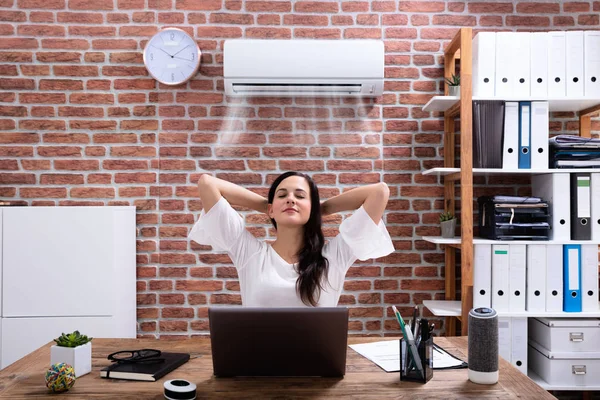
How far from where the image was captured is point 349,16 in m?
3.10

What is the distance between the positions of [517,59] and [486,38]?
198 mm

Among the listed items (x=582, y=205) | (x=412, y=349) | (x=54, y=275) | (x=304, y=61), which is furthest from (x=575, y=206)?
(x=54, y=275)

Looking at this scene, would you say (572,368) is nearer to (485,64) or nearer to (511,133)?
(511,133)

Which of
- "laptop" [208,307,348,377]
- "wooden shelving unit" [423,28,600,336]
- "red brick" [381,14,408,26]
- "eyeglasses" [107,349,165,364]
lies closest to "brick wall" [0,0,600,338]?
"red brick" [381,14,408,26]

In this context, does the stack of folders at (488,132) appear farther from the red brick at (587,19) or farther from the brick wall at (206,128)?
the red brick at (587,19)

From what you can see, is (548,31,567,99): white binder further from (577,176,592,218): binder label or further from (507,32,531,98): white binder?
(577,176,592,218): binder label

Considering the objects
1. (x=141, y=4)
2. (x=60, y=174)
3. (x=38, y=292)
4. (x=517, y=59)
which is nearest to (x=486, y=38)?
(x=517, y=59)

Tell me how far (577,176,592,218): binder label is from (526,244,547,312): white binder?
0.27 m

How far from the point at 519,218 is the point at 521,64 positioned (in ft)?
2.66

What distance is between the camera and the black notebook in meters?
1.39

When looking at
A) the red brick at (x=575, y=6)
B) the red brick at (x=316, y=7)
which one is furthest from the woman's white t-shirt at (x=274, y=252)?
the red brick at (x=575, y=6)

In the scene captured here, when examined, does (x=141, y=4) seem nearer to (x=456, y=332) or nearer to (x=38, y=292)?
(x=38, y=292)

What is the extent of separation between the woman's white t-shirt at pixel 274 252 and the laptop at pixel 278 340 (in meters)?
0.60

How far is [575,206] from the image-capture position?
273cm
